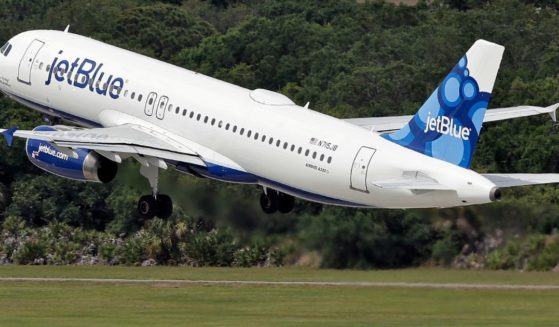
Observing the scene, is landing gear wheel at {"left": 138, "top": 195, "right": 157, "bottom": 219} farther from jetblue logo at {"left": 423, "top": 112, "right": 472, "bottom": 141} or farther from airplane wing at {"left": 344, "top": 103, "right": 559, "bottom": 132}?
jetblue logo at {"left": 423, "top": 112, "right": 472, "bottom": 141}

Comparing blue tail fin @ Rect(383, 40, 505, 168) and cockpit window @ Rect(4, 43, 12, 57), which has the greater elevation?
blue tail fin @ Rect(383, 40, 505, 168)

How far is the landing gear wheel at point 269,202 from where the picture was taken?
74.0 metres

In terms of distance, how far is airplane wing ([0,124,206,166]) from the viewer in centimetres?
7225

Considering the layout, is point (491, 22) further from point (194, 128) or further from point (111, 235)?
point (194, 128)

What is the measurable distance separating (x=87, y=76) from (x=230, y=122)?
269 inches

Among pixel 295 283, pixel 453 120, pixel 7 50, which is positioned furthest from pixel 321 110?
pixel 453 120

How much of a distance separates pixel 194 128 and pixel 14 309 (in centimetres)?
1120

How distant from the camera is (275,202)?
7431 cm

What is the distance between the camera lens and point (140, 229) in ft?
290

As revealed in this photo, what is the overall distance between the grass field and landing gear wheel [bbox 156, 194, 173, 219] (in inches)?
116

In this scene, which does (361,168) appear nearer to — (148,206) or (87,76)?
(148,206)

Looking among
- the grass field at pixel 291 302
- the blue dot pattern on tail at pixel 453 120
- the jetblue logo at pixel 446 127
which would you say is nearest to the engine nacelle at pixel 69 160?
the grass field at pixel 291 302

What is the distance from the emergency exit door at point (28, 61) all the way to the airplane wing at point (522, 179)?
20717 millimetres

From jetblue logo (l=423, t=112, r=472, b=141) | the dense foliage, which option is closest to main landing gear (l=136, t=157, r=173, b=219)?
the dense foliage
